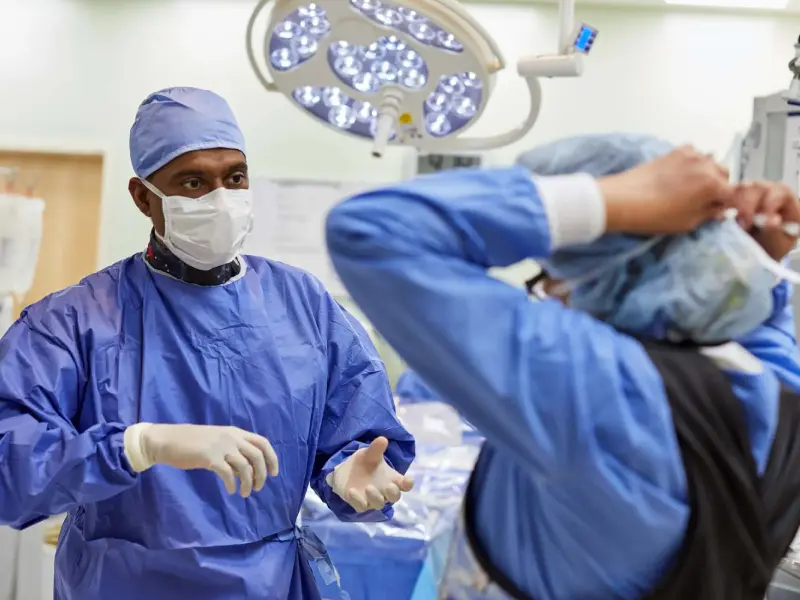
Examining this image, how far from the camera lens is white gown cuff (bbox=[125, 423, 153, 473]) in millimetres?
1174

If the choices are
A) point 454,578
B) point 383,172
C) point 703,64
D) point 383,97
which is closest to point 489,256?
point 454,578

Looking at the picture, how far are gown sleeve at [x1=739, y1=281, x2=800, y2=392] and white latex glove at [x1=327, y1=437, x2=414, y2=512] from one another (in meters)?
0.54

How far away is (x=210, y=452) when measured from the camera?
1119mm

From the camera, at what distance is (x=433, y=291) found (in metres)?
0.68

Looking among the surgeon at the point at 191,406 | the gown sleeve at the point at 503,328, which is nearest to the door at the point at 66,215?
the surgeon at the point at 191,406

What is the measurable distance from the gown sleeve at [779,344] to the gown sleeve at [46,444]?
2.93ft

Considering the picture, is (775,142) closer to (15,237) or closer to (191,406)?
(191,406)

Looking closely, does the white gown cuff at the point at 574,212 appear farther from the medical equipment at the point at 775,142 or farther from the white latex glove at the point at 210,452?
the medical equipment at the point at 775,142

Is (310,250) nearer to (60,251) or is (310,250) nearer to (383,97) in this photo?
(60,251)

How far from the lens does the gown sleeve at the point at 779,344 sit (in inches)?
36.7

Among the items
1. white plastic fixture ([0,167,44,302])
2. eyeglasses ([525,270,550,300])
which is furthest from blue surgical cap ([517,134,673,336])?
white plastic fixture ([0,167,44,302])

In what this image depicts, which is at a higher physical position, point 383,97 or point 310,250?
point 383,97

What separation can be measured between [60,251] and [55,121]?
0.56m

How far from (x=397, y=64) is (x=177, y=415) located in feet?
2.36
